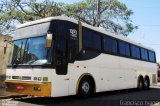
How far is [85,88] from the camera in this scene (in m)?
13.1

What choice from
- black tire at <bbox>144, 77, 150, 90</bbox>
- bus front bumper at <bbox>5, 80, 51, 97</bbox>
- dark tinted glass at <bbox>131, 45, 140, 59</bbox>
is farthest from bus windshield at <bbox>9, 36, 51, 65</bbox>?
black tire at <bbox>144, 77, 150, 90</bbox>

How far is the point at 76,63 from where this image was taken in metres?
12.5

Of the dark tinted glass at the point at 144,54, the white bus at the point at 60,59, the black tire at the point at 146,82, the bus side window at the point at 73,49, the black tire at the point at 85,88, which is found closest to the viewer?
the white bus at the point at 60,59

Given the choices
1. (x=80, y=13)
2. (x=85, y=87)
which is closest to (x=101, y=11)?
(x=80, y=13)

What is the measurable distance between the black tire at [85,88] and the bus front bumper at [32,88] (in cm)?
222

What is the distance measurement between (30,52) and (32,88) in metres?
1.46

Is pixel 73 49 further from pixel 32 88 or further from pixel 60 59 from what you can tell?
pixel 32 88

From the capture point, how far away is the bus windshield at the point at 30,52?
11.2 meters

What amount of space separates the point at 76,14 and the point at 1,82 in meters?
17.4

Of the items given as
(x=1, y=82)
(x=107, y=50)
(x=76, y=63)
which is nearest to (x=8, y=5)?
(x=1, y=82)

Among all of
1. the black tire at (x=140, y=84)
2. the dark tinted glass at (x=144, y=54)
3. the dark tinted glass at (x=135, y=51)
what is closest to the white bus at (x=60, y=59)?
the dark tinted glass at (x=135, y=51)

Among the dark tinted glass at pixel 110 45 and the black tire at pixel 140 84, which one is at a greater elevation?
the dark tinted glass at pixel 110 45

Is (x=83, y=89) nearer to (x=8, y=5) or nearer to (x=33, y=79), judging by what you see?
(x=33, y=79)

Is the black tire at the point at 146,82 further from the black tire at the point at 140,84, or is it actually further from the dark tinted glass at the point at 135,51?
the dark tinted glass at the point at 135,51
